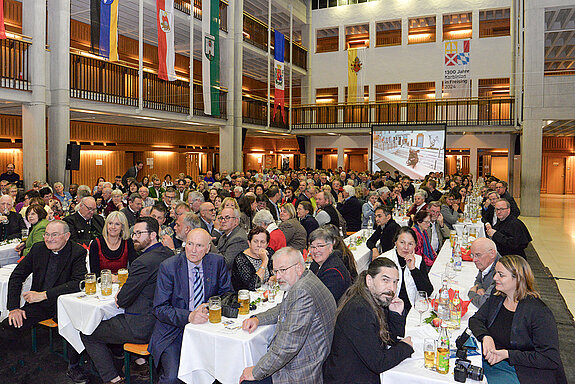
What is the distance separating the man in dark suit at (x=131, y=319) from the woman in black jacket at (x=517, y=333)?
2.72 m

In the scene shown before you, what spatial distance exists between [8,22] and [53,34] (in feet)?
10.6

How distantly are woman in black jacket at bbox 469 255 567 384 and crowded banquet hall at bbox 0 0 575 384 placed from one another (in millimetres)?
15

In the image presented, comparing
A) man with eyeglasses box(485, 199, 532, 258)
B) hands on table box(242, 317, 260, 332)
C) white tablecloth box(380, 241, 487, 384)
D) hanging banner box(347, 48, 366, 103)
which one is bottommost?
white tablecloth box(380, 241, 487, 384)

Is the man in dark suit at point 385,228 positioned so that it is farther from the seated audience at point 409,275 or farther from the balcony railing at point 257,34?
the balcony railing at point 257,34

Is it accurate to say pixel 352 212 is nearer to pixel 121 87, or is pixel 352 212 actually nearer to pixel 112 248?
pixel 112 248

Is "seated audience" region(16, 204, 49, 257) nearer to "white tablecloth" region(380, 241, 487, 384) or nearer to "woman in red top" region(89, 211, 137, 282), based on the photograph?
"woman in red top" region(89, 211, 137, 282)

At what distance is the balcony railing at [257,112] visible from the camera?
18.6m

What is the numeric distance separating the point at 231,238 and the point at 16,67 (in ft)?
27.9

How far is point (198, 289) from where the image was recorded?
3898 millimetres

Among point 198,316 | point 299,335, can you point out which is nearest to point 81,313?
point 198,316

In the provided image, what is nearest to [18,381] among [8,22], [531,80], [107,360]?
[107,360]

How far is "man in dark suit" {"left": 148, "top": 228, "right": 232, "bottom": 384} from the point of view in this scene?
3609mm

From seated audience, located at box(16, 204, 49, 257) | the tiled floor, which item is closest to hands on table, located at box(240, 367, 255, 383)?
seated audience, located at box(16, 204, 49, 257)

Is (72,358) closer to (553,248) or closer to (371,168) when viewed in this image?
(553,248)
